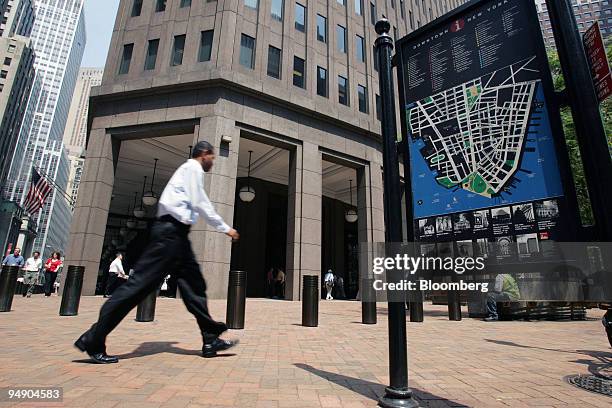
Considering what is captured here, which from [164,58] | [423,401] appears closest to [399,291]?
[423,401]

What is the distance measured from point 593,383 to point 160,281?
4.10m

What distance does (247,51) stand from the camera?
16.7 m

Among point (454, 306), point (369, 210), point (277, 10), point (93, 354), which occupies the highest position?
point (277, 10)

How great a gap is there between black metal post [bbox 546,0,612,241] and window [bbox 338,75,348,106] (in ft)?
53.7

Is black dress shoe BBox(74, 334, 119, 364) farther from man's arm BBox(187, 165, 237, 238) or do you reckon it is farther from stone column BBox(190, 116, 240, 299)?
stone column BBox(190, 116, 240, 299)

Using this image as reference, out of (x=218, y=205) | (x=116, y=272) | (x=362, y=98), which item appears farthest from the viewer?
(x=362, y=98)

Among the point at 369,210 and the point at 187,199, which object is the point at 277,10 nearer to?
the point at 369,210

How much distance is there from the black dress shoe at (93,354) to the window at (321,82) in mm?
17386

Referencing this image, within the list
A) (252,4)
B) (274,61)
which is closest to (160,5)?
(252,4)

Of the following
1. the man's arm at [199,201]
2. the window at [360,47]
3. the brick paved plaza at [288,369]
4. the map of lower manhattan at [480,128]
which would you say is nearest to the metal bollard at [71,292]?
the brick paved plaza at [288,369]

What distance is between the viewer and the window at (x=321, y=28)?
19627 millimetres

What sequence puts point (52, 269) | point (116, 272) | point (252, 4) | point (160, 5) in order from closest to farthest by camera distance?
point (116, 272) → point (52, 269) → point (252, 4) → point (160, 5)

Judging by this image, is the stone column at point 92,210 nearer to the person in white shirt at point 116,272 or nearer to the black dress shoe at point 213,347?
the person in white shirt at point 116,272

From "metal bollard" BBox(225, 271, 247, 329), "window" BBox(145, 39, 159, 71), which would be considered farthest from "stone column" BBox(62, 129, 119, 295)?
"metal bollard" BBox(225, 271, 247, 329)
